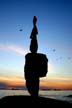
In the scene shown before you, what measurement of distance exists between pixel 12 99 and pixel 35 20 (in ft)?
27.6

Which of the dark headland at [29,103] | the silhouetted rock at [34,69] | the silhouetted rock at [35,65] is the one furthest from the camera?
the silhouetted rock at [35,65]

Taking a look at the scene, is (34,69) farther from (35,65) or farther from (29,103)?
(29,103)

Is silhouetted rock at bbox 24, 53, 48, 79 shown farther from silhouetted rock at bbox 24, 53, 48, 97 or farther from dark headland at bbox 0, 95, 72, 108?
dark headland at bbox 0, 95, 72, 108

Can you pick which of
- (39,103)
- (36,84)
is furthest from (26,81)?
(39,103)

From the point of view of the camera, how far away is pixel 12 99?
1698cm

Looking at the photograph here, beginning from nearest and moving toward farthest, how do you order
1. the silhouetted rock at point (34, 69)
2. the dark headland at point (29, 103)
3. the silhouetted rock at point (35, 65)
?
the dark headland at point (29, 103) → the silhouetted rock at point (34, 69) → the silhouetted rock at point (35, 65)

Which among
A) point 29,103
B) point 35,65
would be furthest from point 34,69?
point 29,103

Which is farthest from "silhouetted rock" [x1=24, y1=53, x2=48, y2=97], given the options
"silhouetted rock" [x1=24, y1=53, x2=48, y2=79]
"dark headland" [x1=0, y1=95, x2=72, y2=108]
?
"dark headland" [x1=0, y1=95, x2=72, y2=108]

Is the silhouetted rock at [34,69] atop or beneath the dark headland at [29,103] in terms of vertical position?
atop

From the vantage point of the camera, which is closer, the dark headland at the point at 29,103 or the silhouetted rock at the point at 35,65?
the dark headland at the point at 29,103

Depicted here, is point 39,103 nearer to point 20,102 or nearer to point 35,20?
point 20,102

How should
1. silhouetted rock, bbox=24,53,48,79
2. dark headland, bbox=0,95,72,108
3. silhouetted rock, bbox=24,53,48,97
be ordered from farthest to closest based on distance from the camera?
silhouetted rock, bbox=24,53,48,79
silhouetted rock, bbox=24,53,48,97
dark headland, bbox=0,95,72,108

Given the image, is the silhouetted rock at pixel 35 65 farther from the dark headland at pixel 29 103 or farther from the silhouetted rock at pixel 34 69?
the dark headland at pixel 29 103

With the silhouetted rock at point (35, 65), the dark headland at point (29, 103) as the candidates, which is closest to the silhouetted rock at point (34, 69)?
the silhouetted rock at point (35, 65)
